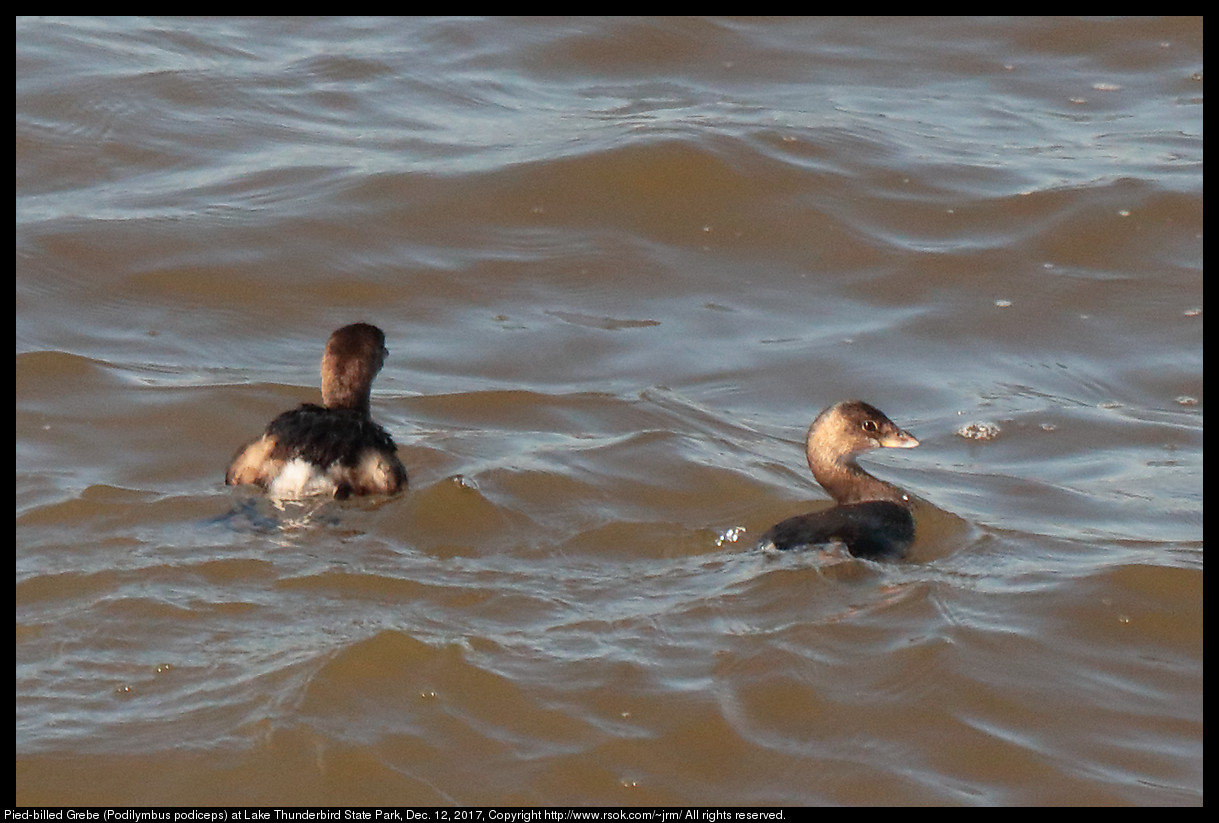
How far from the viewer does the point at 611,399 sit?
338 inches

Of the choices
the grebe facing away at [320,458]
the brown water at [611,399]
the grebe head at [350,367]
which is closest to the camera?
the brown water at [611,399]

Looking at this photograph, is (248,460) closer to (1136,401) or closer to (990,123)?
(1136,401)

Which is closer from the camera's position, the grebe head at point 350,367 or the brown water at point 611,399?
the brown water at point 611,399

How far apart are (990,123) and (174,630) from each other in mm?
8206

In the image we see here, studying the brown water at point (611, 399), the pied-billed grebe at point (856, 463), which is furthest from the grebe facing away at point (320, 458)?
the pied-billed grebe at point (856, 463)

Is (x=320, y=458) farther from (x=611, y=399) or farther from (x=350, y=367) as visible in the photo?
(x=611, y=399)

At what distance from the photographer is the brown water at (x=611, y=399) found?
5.45 m

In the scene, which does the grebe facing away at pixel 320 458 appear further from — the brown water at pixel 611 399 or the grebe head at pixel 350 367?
the grebe head at pixel 350 367

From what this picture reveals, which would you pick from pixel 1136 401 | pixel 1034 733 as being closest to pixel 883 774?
pixel 1034 733

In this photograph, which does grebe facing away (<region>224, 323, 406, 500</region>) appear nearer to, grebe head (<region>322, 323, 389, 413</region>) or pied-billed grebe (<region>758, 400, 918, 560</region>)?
grebe head (<region>322, 323, 389, 413</region>)

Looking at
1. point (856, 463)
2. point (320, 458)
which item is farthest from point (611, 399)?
point (320, 458)

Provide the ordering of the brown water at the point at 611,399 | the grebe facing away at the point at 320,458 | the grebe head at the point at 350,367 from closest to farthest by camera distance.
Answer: the brown water at the point at 611,399
the grebe facing away at the point at 320,458
the grebe head at the point at 350,367

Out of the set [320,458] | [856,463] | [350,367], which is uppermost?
[350,367]

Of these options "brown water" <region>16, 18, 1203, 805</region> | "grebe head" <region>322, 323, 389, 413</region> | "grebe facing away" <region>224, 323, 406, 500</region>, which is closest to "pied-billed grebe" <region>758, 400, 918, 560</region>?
"brown water" <region>16, 18, 1203, 805</region>
